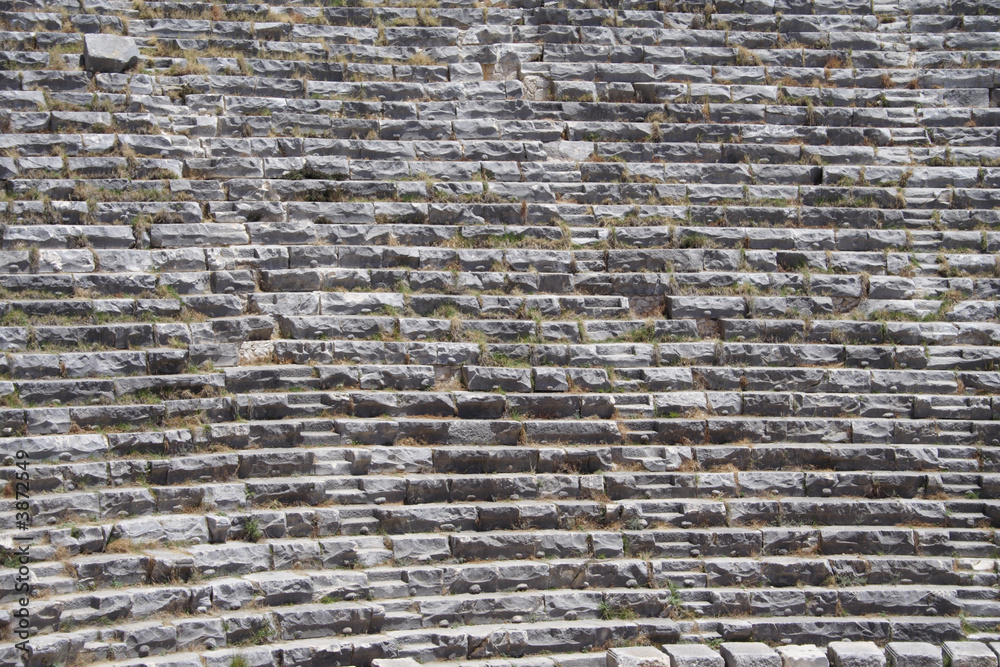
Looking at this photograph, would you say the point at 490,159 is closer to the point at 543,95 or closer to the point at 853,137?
the point at 543,95

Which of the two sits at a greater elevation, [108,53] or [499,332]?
[108,53]

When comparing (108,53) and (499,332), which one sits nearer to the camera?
(499,332)

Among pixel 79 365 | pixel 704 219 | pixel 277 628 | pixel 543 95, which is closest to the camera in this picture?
pixel 277 628

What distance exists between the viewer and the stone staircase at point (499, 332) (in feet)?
31.2

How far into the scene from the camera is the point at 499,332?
39.0 feet

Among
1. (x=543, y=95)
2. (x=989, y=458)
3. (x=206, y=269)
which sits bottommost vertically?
(x=989, y=458)

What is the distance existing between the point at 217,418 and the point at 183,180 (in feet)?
11.3

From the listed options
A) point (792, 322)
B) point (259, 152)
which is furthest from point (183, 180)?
point (792, 322)

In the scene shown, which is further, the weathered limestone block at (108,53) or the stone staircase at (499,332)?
the weathered limestone block at (108,53)

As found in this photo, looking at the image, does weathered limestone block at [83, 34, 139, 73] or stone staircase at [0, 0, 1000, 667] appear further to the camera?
weathered limestone block at [83, 34, 139, 73]

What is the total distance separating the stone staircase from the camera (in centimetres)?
952

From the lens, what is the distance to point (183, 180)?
41.0ft

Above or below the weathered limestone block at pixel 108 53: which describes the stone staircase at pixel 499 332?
below

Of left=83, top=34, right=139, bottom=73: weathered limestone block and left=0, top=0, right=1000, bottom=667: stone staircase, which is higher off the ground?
left=83, top=34, right=139, bottom=73: weathered limestone block
